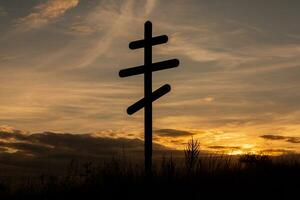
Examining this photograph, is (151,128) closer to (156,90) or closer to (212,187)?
(156,90)

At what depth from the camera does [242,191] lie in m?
10.8

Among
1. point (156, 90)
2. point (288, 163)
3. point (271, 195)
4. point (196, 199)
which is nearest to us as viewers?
point (196, 199)

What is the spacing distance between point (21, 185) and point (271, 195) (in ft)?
21.6

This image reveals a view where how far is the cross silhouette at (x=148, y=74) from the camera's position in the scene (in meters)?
13.9

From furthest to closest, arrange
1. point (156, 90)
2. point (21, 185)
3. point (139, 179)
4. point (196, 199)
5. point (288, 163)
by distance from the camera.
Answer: point (288, 163) → point (156, 90) → point (21, 185) → point (139, 179) → point (196, 199)

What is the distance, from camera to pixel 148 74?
14445mm

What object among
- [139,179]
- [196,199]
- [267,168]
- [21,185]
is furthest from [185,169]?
[21,185]

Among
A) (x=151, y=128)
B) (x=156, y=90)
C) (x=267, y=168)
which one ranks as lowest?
(x=267, y=168)

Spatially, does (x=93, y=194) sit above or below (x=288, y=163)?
below

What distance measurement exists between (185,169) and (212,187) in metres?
1.56

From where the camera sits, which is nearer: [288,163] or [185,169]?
[185,169]

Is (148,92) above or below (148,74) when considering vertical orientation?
below

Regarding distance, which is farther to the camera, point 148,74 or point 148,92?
point 148,74

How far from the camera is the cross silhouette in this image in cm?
1392
